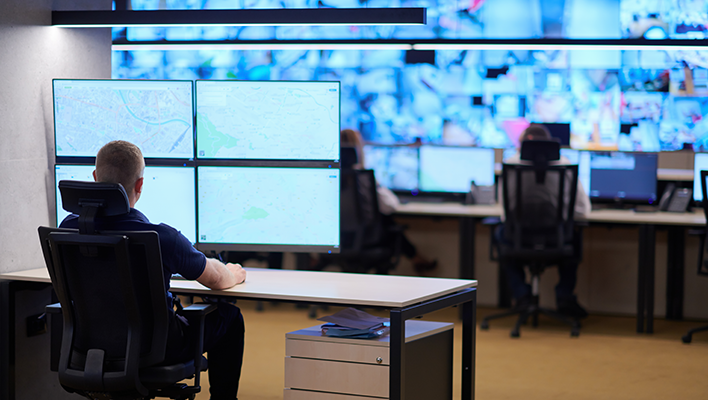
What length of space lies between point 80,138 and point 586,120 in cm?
554

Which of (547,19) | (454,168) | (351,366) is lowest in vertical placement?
(351,366)

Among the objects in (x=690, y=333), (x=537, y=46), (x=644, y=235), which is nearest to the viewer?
(x=537, y=46)

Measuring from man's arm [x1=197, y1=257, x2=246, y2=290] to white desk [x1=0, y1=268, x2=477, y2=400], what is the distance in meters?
0.03

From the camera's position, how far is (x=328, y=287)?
2.88 meters

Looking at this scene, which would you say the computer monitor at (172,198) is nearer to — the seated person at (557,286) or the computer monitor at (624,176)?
the seated person at (557,286)

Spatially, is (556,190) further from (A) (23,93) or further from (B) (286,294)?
(A) (23,93)

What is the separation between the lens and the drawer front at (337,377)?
2.62 m

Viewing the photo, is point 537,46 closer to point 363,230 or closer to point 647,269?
point 363,230

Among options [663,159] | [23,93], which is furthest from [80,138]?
[663,159]

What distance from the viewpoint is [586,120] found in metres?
7.55

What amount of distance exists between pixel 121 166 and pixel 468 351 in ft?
4.82

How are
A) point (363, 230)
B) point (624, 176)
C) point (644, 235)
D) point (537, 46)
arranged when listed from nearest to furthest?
point (537, 46) → point (644, 235) → point (363, 230) → point (624, 176)

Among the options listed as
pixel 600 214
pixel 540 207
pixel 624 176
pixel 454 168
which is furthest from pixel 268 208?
pixel 624 176

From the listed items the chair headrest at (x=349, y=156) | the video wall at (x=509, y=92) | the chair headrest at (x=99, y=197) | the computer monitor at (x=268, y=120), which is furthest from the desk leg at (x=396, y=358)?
the video wall at (x=509, y=92)
